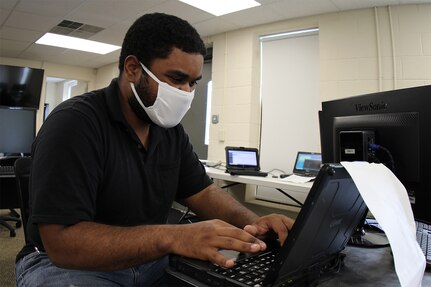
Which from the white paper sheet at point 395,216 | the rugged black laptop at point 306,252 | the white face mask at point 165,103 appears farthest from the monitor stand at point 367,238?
the white face mask at point 165,103

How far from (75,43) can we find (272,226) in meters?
5.41

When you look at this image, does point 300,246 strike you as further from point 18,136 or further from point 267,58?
point 267,58

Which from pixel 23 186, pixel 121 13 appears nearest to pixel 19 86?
pixel 121 13

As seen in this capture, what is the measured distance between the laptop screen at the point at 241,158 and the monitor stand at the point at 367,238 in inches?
80.4

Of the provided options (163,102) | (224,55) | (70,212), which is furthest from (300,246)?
(224,55)

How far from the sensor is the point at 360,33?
10.8ft

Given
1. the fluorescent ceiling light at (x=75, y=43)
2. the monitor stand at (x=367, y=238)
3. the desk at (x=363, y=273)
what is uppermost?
the fluorescent ceiling light at (x=75, y=43)

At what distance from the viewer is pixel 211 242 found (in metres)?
0.61

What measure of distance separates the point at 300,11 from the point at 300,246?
3.44 meters

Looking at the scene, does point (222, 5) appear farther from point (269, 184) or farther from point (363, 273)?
point (363, 273)

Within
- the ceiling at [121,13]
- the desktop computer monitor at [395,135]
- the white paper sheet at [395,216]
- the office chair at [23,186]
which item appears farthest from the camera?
the ceiling at [121,13]

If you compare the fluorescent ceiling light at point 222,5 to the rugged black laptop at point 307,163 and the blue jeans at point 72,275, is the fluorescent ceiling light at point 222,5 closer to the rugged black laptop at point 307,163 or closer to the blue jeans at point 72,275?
the rugged black laptop at point 307,163

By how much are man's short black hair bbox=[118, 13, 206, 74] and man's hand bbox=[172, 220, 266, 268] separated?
54 centimetres

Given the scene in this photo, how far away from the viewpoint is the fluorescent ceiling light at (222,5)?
3429 millimetres
